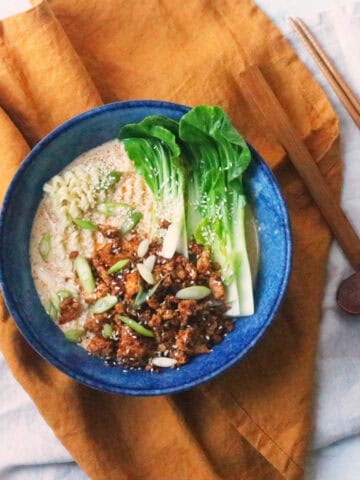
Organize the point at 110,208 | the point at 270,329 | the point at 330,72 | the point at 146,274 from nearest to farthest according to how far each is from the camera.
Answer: the point at 146,274 < the point at 110,208 < the point at 270,329 < the point at 330,72

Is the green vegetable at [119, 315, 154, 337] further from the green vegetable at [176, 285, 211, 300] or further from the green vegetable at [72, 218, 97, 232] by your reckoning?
the green vegetable at [72, 218, 97, 232]

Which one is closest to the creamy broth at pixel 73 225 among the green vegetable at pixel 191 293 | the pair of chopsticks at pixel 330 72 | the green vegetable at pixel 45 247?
the green vegetable at pixel 45 247

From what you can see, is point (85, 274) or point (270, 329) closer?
point (85, 274)

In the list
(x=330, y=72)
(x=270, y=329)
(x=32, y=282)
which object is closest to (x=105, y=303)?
(x=32, y=282)

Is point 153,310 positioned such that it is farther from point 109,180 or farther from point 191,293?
point 109,180

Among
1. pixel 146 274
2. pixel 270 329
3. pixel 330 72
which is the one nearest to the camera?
pixel 146 274

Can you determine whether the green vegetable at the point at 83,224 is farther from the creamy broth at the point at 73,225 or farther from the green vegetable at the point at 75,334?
the green vegetable at the point at 75,334
